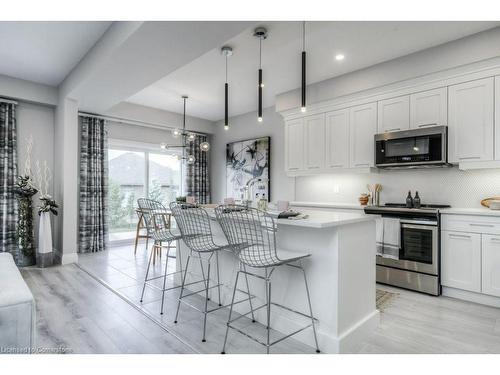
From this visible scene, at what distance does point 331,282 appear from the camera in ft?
6.89

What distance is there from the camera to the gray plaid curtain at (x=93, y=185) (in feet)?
16.9

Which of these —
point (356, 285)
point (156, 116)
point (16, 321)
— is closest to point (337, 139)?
point (356, 285)

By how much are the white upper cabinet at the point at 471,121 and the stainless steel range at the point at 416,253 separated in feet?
2.29

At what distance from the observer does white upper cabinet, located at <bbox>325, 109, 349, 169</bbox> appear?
14.0 feet

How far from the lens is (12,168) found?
441 cm

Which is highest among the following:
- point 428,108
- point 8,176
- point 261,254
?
point 428,108

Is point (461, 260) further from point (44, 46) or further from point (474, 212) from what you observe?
point (44, 46)

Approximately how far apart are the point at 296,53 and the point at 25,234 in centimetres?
452

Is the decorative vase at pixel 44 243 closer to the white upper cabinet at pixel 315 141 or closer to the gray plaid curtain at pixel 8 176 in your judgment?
the gray plaid curtain at pixel 8 176

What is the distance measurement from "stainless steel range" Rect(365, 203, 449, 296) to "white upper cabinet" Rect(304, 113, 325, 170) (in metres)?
1.35

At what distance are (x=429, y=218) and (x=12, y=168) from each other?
5669mm
